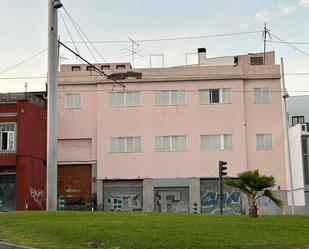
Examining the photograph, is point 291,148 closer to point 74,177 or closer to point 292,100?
point 292,100

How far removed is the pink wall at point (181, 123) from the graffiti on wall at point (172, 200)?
1241 millimetres

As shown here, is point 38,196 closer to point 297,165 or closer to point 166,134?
point 166,134

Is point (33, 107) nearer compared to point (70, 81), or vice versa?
point (33, 107)

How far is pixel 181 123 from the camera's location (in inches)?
1932

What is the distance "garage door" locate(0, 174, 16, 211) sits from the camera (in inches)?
1721

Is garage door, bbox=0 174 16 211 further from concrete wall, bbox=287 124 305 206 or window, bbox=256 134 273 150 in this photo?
concrete wall, bbox=287 124 305 206

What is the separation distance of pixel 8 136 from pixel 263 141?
20492 mm

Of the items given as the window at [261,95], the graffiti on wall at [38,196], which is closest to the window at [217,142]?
the window at [261,95]

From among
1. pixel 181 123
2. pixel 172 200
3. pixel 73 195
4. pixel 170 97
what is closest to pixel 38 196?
pixel 73 195

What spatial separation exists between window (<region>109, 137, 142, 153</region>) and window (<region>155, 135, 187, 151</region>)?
159cm

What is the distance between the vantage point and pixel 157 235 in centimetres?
1523

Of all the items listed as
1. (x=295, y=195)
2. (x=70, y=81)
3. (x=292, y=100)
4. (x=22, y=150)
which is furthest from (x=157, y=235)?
(x=292, y=100)

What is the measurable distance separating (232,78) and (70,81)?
1385cm

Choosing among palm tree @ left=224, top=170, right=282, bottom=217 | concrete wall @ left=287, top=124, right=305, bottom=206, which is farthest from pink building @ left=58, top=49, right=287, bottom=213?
palm tree @ left=224, top=170, right=282, bottom=217
